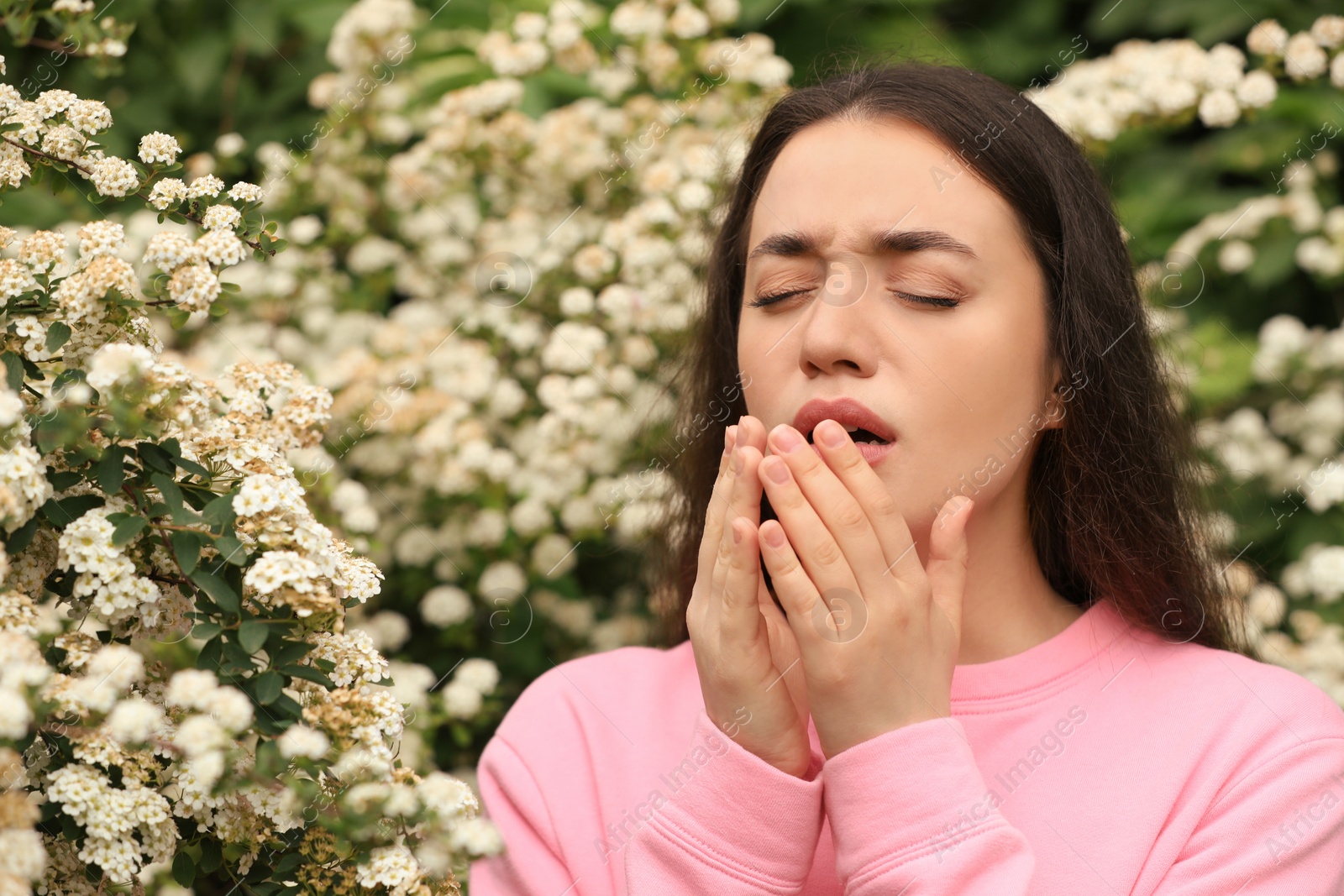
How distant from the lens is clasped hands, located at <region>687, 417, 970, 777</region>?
1.38 metres

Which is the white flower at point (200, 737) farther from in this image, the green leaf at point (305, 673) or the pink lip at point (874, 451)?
the pink lip at point (874, 451)

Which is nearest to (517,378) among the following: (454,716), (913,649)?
(454,716)

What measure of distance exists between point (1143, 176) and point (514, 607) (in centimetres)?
194

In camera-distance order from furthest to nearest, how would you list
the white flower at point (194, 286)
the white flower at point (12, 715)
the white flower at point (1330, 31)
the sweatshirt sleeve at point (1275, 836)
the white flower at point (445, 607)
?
the white flower at point (1330, 31), the white flower at point (445, 607), the sweatshirt sleeve at point (1275, 836), the white flower at point (194, 286), the white flower at point (12, 715)

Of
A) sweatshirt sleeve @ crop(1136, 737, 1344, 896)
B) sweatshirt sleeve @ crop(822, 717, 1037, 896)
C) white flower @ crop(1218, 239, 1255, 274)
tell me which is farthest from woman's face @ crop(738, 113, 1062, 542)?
white flower @ crop(1218, 239, 1255, 274)

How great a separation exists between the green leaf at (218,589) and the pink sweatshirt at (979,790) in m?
0.56

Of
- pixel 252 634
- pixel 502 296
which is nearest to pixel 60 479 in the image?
pixel 252 634

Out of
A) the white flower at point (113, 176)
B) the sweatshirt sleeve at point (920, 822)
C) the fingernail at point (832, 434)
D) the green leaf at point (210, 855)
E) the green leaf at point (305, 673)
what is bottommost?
the sweatshirt sleeve at point (920, 822)

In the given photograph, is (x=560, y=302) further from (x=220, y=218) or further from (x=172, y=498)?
(x=172, y=498)

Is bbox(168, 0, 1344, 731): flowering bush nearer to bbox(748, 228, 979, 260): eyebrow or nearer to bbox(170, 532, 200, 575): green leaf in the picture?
bbox(748, 228, 979, 260): eyebrow

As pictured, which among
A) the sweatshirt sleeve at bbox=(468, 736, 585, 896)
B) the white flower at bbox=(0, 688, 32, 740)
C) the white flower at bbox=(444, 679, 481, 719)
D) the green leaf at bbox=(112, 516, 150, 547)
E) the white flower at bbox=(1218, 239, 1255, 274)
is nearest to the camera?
the white flower at bbox=(0, 688, 32, 740)

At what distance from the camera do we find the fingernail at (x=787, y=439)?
1.42m

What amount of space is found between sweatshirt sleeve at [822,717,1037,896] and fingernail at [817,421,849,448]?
35cm

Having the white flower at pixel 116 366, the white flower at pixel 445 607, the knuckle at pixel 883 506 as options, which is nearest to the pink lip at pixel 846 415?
the knuckle at pixel 883 506
